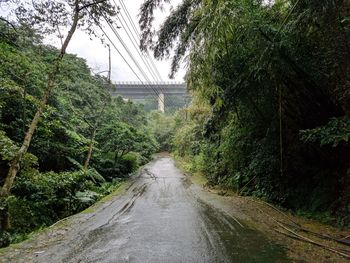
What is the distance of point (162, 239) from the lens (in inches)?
227

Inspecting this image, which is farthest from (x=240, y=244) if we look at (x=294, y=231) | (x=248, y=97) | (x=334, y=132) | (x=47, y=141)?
→ (x=47, y=141)

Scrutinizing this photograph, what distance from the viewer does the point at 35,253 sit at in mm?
5223

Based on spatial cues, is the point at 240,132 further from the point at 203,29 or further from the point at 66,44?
the point at 66,44

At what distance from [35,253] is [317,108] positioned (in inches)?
265

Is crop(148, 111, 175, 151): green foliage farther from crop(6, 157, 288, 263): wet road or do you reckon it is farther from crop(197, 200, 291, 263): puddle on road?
crop(197, 200, 291, 263): puddle on road

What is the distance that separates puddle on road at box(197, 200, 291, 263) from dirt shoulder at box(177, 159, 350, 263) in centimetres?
21

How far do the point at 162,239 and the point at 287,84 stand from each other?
4.63 meters

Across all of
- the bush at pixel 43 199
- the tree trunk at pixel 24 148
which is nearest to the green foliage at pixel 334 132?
the tree trunk at pixel 24 148

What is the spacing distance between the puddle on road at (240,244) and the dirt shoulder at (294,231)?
21 cm

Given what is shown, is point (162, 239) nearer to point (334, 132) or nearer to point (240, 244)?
point (240, 244)

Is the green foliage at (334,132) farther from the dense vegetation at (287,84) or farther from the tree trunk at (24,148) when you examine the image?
the tree trunk at (24,148)

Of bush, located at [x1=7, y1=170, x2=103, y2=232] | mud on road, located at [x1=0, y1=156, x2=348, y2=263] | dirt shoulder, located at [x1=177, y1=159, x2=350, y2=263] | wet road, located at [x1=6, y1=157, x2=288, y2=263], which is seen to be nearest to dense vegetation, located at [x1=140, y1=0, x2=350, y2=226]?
dirt shoulder, located at [x1=177, y1=159, x2=350, y2=263]

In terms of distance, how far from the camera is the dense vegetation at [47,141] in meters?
8.19

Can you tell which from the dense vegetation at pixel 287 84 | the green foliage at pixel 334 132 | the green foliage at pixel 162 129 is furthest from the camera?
→ the green foliage at pixel 162 129
